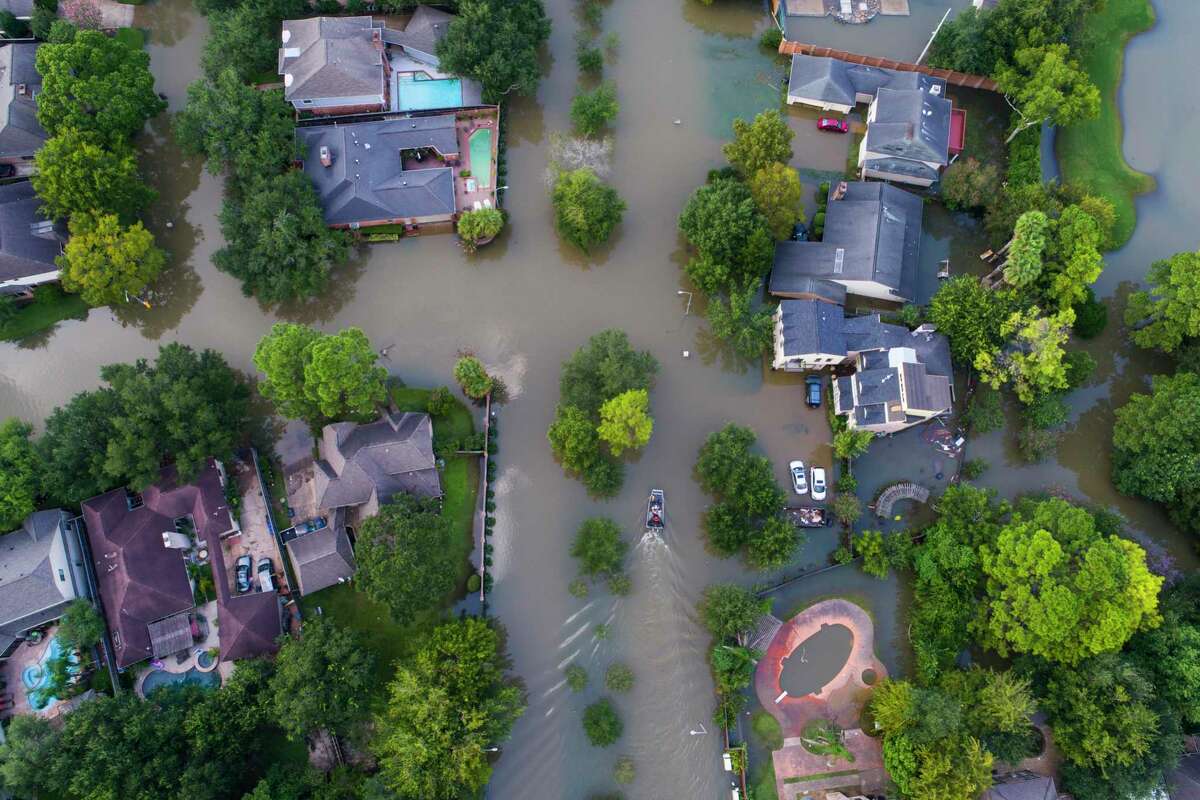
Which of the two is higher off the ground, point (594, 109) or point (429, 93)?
point (429, 93)

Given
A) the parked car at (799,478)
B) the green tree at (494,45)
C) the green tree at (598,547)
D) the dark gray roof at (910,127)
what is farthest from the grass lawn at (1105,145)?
the green tree at (598,547)

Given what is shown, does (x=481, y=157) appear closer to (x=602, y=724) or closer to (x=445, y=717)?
(x=445, y=717)

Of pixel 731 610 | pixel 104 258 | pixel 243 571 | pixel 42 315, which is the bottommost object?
pixel 731 610

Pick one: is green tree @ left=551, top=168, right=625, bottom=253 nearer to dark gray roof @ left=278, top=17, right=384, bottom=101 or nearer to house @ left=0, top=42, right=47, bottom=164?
dark gray roof @ left=278, top=17, right=384, bottom=101

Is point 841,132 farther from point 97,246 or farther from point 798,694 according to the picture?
point 97,246

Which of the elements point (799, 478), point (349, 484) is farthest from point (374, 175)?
point (799, 478)
